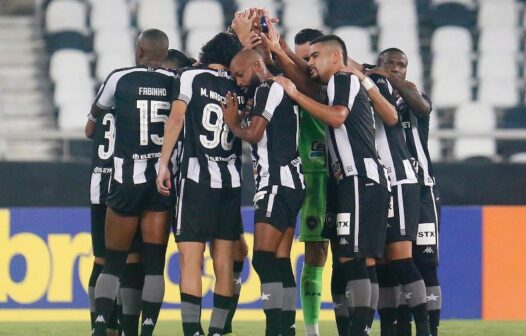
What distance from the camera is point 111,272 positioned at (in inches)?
333

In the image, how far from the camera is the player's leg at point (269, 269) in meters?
8.29

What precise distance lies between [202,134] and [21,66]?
8.83 meters

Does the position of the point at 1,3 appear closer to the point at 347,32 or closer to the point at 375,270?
the point at 347,32

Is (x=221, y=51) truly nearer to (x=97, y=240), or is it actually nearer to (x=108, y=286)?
(x=97, y=240)

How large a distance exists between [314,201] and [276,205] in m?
0.62

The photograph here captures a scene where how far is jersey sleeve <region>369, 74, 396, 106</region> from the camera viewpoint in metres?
8.84

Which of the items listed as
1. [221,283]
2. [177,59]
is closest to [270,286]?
[221,283]

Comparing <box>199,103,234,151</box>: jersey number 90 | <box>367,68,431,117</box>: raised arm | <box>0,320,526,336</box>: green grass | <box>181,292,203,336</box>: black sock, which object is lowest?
<box>0,320,526,336</box>: green grass

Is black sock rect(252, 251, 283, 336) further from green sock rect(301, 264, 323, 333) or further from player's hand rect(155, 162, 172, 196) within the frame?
green sock rect(301, 264, 323, 333)

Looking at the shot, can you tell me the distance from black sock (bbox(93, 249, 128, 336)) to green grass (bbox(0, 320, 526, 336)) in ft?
7.12

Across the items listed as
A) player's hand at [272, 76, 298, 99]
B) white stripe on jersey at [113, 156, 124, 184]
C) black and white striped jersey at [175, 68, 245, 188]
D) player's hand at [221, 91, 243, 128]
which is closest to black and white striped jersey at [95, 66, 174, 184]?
white stripe on jersey at [113, 156, 124, 184]

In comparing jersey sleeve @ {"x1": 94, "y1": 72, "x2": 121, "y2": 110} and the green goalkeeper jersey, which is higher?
jersey sleeve @ {"x1": 94, "y1": 72, "x2": 121, "y2": 110}

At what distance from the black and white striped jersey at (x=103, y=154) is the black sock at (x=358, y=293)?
1814mm

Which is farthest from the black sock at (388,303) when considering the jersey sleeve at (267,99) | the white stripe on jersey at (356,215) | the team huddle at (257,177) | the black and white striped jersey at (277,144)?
the jersey sleeve at (267,99)
